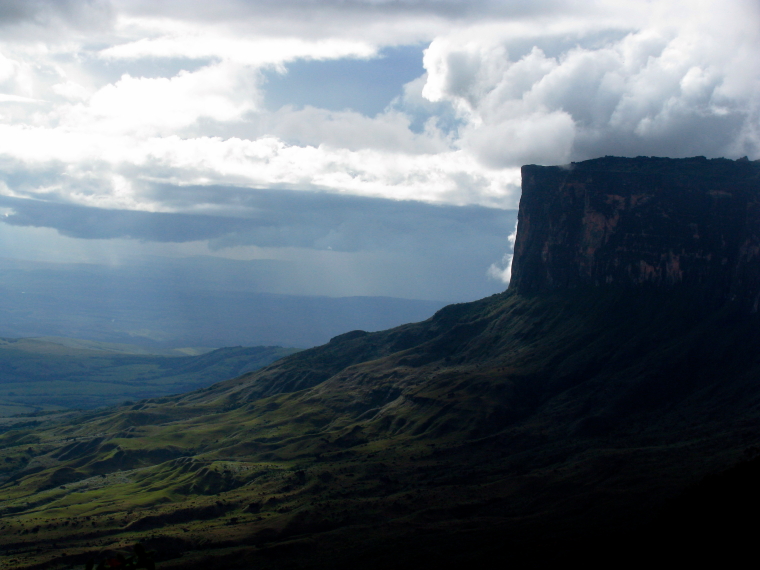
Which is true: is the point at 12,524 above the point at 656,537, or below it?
below

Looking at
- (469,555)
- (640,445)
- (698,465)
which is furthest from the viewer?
(640,445)

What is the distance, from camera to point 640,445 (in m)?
195

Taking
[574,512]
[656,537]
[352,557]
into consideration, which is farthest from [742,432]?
[352,557]

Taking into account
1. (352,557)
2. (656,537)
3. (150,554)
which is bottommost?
(352,557)

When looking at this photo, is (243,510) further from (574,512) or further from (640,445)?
(640,445)

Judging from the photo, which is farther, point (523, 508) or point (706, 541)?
point (523, 508)

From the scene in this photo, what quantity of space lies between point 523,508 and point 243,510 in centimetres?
7215

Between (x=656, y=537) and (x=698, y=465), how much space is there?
50.9 metres

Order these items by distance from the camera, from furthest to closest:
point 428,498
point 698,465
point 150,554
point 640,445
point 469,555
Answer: point 640,445, point 428,498, point 698,465, point 469,555, point 150,554

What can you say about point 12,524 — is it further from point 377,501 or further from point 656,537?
point 656,537

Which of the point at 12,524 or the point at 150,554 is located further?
the point at 12,524

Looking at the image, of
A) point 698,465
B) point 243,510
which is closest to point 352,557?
point 243,510

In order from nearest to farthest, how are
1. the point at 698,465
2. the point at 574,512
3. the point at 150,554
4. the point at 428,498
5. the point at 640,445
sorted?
the point at 150,554
the point at 574,512
the point at 698,465
the point at 428,498
the point at 640,445

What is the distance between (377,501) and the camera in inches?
7180
